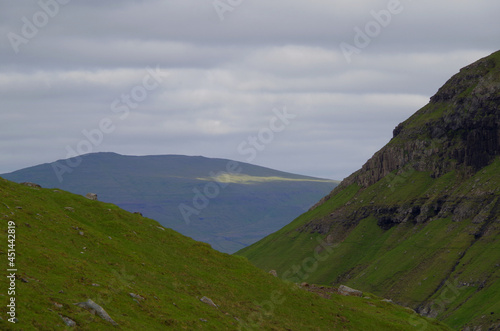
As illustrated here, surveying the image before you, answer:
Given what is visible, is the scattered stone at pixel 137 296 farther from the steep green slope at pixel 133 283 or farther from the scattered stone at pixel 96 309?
the scattered stone at pixel 96 309

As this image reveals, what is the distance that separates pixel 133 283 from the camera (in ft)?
200

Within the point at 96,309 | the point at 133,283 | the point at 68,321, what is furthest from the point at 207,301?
the point at 68,321

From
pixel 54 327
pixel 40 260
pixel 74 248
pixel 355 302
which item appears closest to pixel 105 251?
pixel 74 248

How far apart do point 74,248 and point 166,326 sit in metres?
16.6

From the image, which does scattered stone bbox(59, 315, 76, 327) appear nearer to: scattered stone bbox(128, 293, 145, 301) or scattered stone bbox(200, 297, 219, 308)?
scattered stone bbox(128, 293, 145, 301)

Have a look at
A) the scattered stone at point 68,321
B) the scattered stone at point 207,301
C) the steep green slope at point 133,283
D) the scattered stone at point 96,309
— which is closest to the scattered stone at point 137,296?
the steep green slope at point 133,283

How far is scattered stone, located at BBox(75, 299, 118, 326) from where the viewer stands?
47.8 meters

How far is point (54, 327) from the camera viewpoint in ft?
140

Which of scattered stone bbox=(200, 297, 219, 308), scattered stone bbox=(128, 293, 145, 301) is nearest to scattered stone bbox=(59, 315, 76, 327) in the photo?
scattered stone bbox=(128, 293, 145, 301)

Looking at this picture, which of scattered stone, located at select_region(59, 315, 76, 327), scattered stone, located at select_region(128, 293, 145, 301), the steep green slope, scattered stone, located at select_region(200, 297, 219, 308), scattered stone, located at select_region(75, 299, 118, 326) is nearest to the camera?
scattered stone, located at select_region(59, 315, 76, 327)

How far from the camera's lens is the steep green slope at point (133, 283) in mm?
48531

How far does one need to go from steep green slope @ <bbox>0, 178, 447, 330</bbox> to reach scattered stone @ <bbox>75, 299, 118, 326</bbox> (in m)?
0.46

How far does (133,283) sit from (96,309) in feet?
42.3

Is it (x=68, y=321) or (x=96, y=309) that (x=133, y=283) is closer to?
(x=96, y=309)
